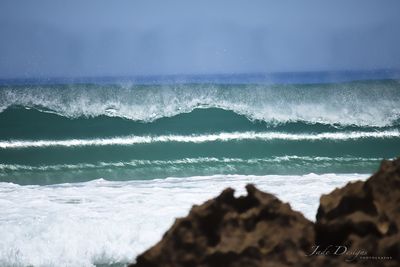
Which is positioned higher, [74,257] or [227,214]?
[227,214]

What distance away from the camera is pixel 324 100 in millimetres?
15070

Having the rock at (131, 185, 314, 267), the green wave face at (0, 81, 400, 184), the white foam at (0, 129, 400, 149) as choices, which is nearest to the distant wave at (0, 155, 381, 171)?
the green wave face at (0, 81, 400, 184)

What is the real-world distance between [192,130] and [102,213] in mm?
8174

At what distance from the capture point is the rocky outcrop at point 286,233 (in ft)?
5.70

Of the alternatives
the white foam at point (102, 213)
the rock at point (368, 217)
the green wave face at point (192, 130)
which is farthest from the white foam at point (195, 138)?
the rock at point (368, 217)

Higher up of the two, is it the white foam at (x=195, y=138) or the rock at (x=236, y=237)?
the rock at (x=236, y=237)

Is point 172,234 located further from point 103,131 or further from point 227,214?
point 103,131

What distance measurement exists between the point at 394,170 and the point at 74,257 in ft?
9.74

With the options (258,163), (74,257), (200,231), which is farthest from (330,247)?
(258,163)

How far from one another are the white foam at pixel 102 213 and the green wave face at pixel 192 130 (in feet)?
7.31

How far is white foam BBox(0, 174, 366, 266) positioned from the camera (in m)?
4.14

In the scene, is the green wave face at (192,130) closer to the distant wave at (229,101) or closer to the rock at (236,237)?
the distant wave at (229,101)

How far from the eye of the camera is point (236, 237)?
180 cm

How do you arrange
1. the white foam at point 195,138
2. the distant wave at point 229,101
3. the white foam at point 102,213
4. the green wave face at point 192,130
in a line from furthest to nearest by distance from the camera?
1. the distant wave at point 229,101
2. the white foam at point 195,138
3. the green wave face at point 192,130
4. the white foam at point 102,213
